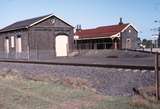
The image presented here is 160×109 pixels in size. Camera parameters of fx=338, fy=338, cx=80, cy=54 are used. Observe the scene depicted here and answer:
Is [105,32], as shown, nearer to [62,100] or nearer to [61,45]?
[61,45]

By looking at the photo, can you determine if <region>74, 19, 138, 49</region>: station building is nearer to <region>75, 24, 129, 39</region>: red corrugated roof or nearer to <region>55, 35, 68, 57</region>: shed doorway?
<region>75, 24, 129, 39</region>: red corrugated roof

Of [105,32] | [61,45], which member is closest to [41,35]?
[61,45]

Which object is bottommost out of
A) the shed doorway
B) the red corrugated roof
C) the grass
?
the grass

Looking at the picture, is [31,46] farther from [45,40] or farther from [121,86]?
[121,86]

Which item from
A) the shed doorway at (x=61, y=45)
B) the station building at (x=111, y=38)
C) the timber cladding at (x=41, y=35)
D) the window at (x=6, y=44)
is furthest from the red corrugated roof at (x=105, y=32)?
the window at (x=6, y=44)

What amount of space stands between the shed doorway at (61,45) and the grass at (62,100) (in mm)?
32281

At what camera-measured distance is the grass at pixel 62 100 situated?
29.8 ft

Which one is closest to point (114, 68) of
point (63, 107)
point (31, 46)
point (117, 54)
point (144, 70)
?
point (144, 70)

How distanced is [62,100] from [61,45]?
35603 mm

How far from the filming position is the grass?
29.8 ft

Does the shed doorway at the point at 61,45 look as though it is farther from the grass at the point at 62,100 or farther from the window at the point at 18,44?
the grass at the point at 62,100

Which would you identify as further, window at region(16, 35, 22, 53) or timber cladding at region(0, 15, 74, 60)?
window at region(16, 35, 22, 53)

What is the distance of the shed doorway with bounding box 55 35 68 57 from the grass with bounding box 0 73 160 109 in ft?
106

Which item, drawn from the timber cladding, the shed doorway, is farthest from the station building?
the shed doorway
